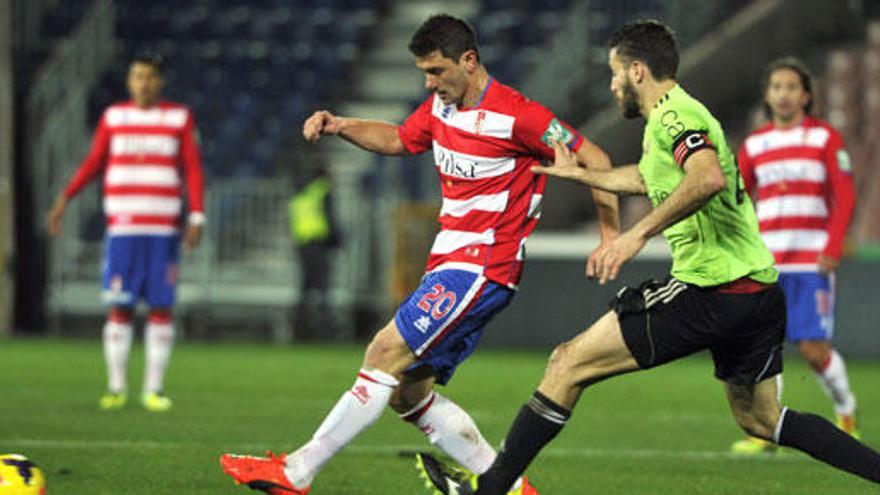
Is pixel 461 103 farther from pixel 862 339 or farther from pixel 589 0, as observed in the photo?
pixel 589 0

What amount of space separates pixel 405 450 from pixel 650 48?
129 inches

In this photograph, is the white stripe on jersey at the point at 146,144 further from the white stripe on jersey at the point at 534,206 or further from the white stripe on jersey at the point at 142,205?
the white stripe on jersey at the point at 534,206

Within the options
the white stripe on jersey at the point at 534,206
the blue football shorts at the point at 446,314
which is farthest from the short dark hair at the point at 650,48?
the blue football shorts at the point at 446,314

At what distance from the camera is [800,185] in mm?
9898

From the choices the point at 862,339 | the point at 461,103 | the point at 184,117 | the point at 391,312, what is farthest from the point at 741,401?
the point at 391,312

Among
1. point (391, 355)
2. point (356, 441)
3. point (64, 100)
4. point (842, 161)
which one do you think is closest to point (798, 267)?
point (842, 161)

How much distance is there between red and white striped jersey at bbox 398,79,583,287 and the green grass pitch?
46.7 inches

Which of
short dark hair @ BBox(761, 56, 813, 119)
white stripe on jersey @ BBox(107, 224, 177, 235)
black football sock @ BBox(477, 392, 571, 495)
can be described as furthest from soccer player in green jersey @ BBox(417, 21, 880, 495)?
white stripe on jersey @ BBox(107, 224, 177, 235)

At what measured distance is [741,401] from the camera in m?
6.70

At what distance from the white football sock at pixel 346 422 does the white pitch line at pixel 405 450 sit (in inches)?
86.9

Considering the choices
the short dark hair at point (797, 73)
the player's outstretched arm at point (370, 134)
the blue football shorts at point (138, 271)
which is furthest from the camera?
the blue football shorts at point (138, 271)

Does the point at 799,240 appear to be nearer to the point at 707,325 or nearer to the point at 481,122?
the point at 481,122

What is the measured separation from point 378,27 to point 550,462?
17.1 metres

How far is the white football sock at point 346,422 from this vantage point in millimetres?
6672
